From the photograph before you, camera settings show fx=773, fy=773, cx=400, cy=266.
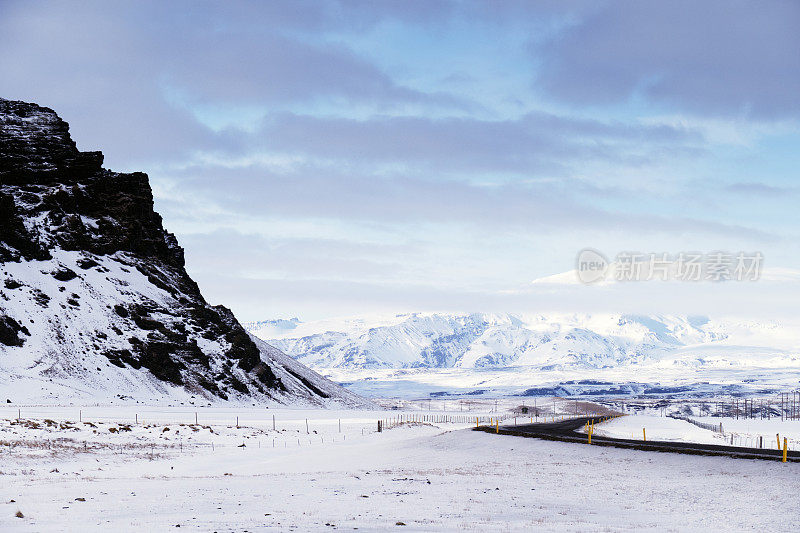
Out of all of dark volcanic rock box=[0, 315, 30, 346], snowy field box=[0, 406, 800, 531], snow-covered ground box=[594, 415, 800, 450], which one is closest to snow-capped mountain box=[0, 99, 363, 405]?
dark volcanic rock box=[0, 315, 30, 346]

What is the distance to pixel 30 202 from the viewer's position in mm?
144500

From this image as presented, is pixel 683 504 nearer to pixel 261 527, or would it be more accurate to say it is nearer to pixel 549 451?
pixel 261 527

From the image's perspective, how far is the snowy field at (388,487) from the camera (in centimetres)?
2078

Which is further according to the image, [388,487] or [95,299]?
[95,299]

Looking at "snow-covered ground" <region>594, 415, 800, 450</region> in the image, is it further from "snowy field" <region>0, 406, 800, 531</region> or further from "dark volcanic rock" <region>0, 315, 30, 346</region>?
"dark volcanic rock" <region>0, 315, 30, 346</region>

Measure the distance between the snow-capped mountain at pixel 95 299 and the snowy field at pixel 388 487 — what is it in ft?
213

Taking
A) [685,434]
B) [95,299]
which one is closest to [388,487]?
[685,434]

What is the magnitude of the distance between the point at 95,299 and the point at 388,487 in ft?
381

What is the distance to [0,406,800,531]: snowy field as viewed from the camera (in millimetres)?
20781

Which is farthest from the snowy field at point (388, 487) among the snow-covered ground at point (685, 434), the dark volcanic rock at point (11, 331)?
the dark volcanic rock at point (11, 331)

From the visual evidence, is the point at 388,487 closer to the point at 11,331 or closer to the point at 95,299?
the point at 11,331

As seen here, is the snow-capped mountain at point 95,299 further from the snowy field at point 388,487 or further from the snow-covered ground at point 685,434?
the snowy field at point 388,487

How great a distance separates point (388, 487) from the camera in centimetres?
2858

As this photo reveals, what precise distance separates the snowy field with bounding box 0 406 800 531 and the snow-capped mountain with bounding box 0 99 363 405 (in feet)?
213
